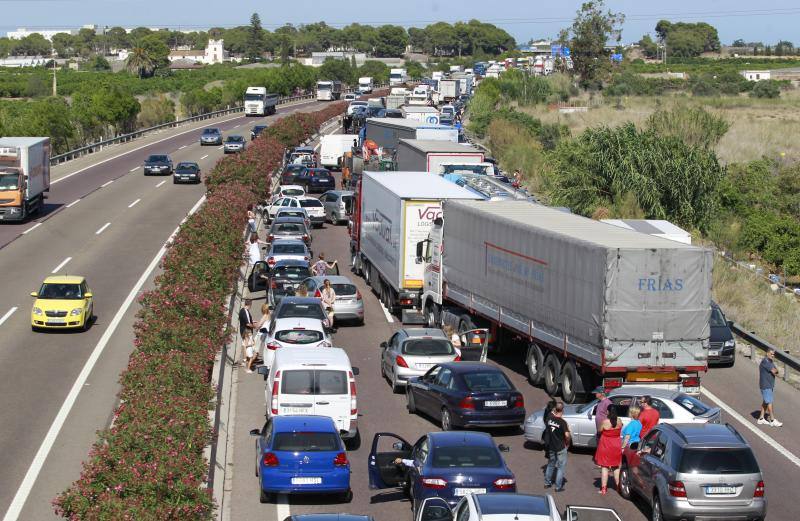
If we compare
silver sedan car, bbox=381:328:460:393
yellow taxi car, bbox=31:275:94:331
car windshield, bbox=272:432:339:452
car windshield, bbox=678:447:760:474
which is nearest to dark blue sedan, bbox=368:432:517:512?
car windshield, bbox=272:432:339:452

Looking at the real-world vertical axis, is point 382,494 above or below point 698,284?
below

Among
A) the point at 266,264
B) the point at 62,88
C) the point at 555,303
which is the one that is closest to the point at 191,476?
the point at 555,303

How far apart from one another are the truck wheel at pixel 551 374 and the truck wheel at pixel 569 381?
0.68 ft

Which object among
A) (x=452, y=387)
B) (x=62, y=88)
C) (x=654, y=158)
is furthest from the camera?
(x=62, y=88)

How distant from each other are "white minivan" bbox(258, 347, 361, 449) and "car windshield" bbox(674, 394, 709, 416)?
6026 millimetres

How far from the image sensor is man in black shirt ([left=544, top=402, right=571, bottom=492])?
1889 cm

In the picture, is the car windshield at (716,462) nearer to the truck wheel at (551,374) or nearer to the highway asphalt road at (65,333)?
the truck wheel at (551,374)

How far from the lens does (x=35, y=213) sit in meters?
51.8

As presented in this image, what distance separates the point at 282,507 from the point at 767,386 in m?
11.4

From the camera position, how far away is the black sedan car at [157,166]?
6775 cm

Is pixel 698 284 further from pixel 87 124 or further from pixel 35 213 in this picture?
pixel 87 124

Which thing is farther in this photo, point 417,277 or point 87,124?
point 87,124

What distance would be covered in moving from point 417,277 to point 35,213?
25697 mm

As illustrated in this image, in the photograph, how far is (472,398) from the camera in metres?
21.8
